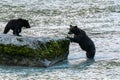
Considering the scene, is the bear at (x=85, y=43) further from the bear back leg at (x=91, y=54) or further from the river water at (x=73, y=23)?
the river water at (x=73, y=23)

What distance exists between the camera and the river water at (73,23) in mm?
13516

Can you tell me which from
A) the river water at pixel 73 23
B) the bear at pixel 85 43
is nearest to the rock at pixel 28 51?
the river water at pixel 73 23

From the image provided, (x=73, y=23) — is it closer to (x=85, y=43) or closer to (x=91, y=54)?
(x=85, y=43)

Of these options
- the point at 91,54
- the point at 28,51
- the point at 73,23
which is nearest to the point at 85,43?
→ the point at 91,54

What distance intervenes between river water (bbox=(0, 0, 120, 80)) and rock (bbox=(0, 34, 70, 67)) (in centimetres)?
23

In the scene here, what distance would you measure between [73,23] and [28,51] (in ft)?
34.9

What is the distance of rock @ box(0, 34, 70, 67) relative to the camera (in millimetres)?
14133

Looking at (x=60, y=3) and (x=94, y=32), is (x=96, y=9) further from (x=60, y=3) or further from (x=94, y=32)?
(x=94, y=32)

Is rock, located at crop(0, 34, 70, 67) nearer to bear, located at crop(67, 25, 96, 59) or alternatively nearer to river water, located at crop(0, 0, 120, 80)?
river water, located at crop(0, 0, 120, 80)

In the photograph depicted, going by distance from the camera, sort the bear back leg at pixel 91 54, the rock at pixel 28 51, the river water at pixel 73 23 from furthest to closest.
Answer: the bear back leg at pixel 91 54
the rock at pixel 28 51
the river water at pixel 73 23

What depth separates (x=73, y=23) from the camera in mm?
24531

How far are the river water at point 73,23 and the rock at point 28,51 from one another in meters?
0.23

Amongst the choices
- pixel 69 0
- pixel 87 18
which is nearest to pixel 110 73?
pixel 87 18

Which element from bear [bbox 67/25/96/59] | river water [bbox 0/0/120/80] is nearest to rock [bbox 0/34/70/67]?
river water [bbox 0/0/120/80]
